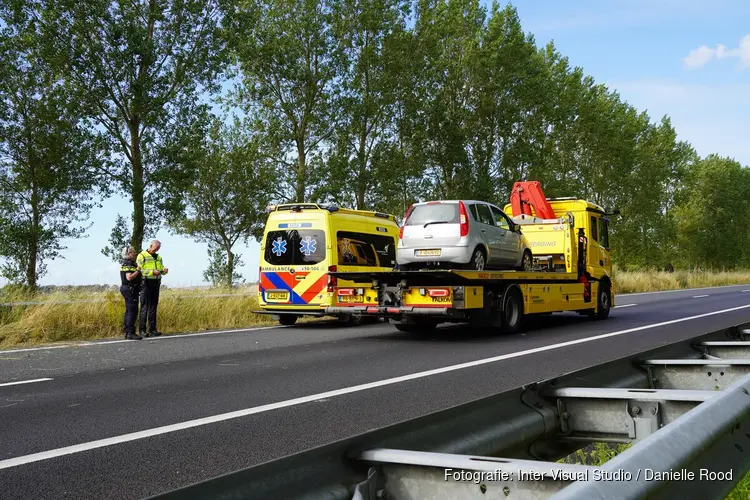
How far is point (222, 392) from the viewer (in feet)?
25.1

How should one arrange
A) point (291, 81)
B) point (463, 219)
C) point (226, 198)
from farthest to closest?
point (226, 198) < point (291, 81) < point (463, 219)

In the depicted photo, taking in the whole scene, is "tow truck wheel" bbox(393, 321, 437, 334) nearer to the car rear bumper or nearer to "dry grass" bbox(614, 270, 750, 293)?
the car rear bumper

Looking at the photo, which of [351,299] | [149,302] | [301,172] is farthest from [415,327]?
[301,172]

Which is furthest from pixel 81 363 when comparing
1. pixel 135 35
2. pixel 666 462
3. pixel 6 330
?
pixel 135 35

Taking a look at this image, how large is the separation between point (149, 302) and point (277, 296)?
120 inches

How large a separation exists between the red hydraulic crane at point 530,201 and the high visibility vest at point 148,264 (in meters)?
8.59

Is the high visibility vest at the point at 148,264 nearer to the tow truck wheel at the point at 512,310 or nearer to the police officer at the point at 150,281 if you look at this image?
the police officer at the point at 150,281

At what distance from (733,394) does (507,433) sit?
0.86 m

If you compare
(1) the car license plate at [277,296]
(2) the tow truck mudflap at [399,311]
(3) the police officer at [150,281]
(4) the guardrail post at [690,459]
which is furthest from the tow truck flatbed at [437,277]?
(4) the guardrail post at [690,459]

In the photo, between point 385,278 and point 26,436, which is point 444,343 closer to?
point 385,278

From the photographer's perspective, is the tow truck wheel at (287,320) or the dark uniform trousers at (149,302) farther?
the tow truck wheel at (287,320)

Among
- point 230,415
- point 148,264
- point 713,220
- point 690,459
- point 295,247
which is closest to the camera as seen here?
point 690,459

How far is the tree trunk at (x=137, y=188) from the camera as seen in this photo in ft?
100

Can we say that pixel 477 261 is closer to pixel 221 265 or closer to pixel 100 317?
pixel 100 317
